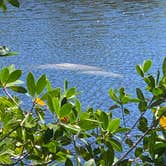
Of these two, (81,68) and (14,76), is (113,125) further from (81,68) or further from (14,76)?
(81,68)

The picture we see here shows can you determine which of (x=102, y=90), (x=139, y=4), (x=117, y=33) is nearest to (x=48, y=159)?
(x=102, y=90)

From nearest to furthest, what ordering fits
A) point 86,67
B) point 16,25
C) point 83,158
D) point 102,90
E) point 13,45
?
point 83,158, point 102,90, point 86,67, point 13,45, point 16,25

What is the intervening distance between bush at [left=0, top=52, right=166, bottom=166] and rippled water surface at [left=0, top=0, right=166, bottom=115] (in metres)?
3.02

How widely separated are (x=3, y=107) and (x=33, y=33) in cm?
657

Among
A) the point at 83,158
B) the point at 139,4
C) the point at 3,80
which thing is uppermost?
the point at 3,80

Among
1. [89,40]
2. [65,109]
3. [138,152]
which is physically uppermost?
[65,109]

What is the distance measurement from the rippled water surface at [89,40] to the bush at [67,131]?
302cm

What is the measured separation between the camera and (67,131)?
763 mm

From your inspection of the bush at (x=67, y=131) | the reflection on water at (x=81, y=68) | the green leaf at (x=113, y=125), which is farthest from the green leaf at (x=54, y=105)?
the reflection on water at (x=81, y=68)

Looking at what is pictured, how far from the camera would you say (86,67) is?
17.8 ft

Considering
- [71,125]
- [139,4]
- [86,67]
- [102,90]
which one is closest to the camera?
[71,125]

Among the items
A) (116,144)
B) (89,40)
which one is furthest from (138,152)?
(89,40)

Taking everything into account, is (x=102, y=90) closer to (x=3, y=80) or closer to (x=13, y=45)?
(x=13, y=45)

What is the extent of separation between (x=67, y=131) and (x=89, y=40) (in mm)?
6084
